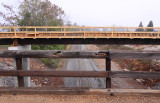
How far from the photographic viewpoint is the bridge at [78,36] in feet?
41.4

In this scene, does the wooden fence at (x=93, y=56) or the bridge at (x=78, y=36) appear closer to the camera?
the wooden fence at (x=93, y=56)

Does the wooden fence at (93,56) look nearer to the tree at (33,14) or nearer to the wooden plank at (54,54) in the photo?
→ the wooden plank at (54,54)

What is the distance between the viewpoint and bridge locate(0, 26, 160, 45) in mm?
12609

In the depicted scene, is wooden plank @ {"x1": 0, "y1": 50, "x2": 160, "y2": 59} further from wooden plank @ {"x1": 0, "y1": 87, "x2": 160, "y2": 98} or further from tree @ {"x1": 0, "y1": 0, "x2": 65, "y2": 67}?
tree @ {"x1": 0, "y1": 0, "x2": 65, "y2": 67}

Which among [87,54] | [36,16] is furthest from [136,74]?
[36,16]

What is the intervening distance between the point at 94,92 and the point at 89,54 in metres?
0.99

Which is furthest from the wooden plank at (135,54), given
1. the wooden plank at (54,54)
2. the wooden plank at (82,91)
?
the wooden plank at (82,91)

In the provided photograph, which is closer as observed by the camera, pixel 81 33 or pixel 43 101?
pixel 43 101

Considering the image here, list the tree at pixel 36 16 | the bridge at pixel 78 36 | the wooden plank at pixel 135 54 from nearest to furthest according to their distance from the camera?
the wooden plank at pixel 135 54 < the bridge at pixel 78 36 < the tree at pixel 36 16

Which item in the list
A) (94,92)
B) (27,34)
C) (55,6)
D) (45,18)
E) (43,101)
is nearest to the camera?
(43,101)

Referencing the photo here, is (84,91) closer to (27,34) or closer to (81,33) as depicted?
(81,33)

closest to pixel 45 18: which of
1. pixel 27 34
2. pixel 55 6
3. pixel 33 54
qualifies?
pixel 55 6

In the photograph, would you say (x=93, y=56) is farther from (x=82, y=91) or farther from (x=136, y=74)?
(x=136, y=74)

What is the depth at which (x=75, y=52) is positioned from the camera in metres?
2.98
